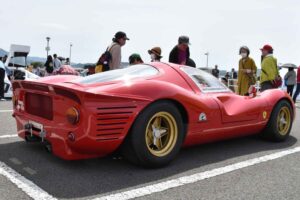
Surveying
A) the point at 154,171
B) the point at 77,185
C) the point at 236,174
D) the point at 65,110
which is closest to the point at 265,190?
the point at 236,174

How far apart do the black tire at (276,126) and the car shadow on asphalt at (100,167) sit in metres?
0.30

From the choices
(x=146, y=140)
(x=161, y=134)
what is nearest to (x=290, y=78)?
(x=161, y=134)

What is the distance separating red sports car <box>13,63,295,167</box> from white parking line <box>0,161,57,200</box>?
1.23ft

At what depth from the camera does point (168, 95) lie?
133 inches

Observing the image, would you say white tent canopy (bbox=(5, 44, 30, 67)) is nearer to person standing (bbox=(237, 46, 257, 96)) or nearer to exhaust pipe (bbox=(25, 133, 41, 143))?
person standing (bbox=(237, 46, 257, 96))

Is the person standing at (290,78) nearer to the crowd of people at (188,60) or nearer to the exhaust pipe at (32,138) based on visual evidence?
the crowd of people at (188,60)

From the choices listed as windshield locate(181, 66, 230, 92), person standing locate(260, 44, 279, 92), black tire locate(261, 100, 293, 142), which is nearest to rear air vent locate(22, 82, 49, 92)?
windshield locate(181, 66, 230, 92)

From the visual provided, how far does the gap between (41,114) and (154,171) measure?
1.23 m

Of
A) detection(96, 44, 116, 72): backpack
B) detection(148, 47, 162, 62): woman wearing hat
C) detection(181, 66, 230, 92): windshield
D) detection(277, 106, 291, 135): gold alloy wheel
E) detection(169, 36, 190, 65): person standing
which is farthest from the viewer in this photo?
detection(148, 47, 162, 62): woman wearing hat

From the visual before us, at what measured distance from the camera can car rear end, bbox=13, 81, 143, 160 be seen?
117 inches

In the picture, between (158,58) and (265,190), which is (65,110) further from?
(158,58)

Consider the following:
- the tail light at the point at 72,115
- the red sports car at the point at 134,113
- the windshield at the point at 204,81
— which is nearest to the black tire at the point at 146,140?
the red sports car at the point at 134,113

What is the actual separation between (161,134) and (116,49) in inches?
114

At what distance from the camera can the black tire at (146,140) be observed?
3178 mm
